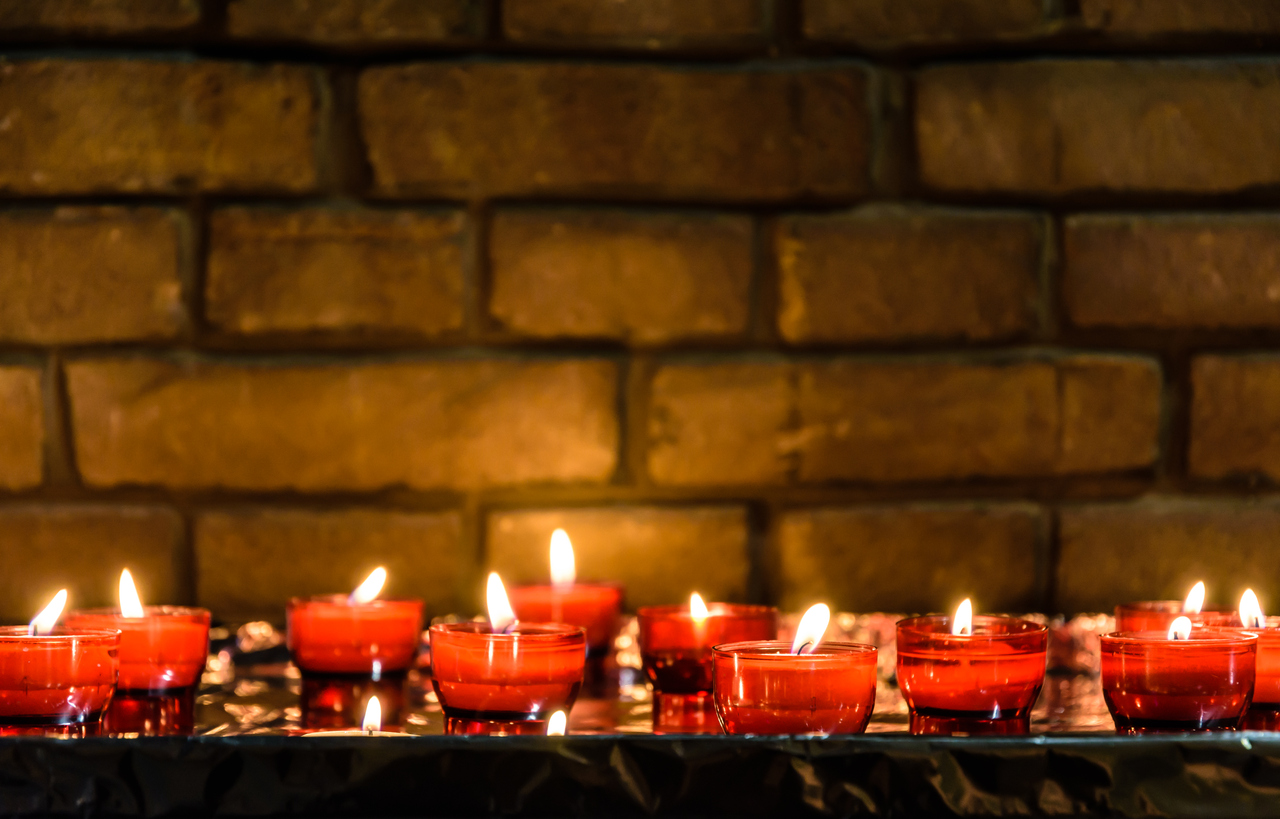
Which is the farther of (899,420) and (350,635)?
(899,420)

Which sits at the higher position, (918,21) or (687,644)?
(918,21)

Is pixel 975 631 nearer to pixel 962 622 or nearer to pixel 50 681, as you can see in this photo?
pixel 962 622

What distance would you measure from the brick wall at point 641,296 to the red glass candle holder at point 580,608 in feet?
0.85

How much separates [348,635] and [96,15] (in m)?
0.78

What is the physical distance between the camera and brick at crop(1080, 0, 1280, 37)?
1.26m

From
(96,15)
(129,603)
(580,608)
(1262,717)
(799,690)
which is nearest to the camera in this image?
(799,690)

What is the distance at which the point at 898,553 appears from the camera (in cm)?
128

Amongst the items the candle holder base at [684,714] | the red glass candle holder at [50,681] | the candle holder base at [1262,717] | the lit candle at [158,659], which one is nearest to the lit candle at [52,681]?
the red glass candle holder at [50,681]

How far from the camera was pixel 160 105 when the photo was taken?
4.06 feet

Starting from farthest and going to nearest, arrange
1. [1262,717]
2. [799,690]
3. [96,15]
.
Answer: [96,15]
[1262,717]
[799,690]

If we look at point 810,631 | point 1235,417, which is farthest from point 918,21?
point 810,631

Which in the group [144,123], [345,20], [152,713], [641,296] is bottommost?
[152,713]

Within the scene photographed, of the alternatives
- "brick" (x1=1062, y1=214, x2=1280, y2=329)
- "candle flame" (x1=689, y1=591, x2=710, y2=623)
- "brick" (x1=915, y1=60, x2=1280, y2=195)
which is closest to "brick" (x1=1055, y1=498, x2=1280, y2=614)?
"brick" (x1=1062, y1=214, x2=1280, y2=329)

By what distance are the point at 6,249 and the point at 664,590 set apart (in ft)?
2.64
